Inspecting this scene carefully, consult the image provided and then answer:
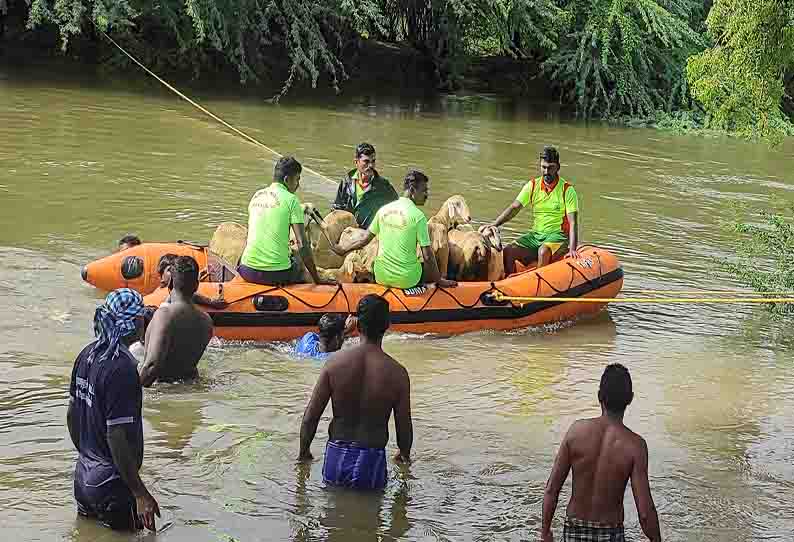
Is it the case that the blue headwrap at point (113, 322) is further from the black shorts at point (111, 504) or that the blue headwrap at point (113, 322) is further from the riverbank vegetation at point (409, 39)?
the riverbank vegetation at point (409, 39)

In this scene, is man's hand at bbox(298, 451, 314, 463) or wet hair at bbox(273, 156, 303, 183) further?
wet hair at bbox(273, 156, 303, 183)

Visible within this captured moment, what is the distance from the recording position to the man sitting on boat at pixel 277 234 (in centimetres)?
950

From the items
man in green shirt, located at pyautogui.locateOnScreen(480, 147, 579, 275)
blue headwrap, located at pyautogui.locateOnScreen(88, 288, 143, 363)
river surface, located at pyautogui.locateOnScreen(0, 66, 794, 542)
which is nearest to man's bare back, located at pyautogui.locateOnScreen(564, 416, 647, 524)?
river surface, located at pyautogui.locateOnScreen(0, 66, 794, 542)

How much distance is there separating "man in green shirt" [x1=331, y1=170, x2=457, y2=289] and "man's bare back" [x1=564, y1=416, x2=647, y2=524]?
446cm

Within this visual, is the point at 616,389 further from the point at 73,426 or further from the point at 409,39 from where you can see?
the point at 409,39

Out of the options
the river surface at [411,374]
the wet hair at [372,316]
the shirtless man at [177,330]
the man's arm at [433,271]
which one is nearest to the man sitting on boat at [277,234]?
the river surface at [411,374]

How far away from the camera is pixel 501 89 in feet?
96.4

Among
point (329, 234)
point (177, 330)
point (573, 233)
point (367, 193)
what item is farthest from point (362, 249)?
point (177, 330)

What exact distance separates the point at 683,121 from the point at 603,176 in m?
6.42

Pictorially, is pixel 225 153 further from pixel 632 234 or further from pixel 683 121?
pixel 683 121

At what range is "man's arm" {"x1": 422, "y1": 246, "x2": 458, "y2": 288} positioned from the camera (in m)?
10.1

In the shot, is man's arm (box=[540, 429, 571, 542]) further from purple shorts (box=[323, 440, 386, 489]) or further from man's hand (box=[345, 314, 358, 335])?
man's hand (box=[345, 314, 358, 335])

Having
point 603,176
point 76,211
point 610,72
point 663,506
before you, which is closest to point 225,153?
point 76,211

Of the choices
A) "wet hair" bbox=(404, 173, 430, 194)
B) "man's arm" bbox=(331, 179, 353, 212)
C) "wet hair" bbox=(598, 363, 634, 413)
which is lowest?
"wet hair" bbox=(598, 363, 634, 413)
